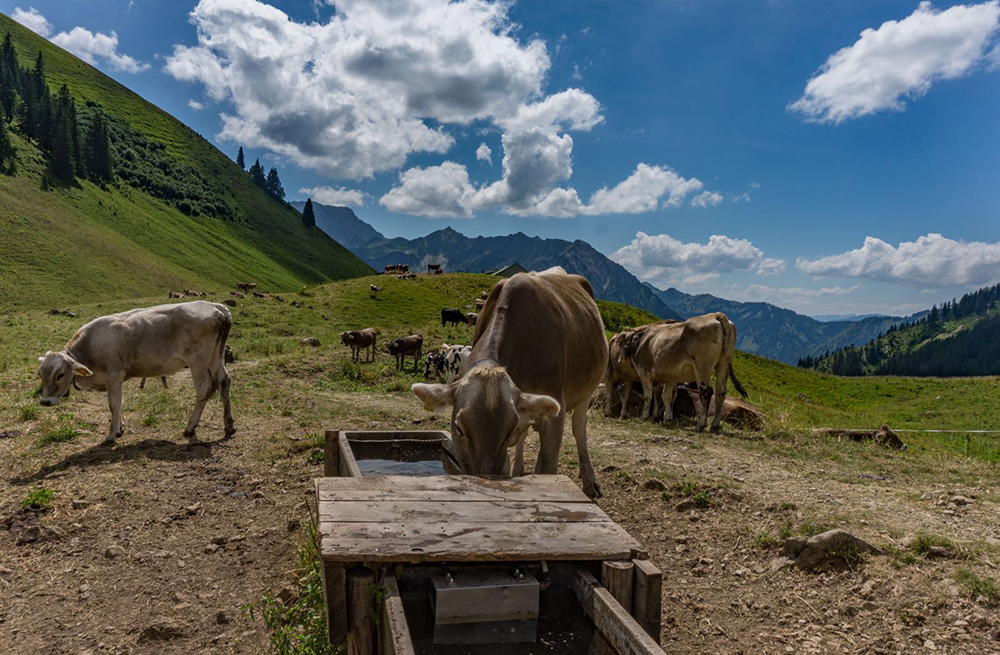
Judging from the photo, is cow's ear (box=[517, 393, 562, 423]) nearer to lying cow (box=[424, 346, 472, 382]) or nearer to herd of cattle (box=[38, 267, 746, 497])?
herd of cattle (box=[38, 267, 746, 497])

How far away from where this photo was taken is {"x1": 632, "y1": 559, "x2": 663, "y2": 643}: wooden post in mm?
3059

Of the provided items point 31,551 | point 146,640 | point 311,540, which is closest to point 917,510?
point 311,540

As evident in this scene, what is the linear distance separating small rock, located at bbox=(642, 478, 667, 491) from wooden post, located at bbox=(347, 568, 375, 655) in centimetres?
540

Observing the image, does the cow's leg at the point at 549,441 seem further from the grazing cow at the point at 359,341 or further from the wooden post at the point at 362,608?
the grazing cow at the point at 359,341

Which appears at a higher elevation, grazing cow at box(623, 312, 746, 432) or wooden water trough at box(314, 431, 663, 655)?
grazing cow at box(623, 312, 746, 432)

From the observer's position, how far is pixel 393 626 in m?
2.61

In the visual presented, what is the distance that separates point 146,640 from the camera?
14.2 feet

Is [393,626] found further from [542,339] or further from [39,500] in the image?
[39,500]

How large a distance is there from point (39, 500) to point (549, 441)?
5.86 metres

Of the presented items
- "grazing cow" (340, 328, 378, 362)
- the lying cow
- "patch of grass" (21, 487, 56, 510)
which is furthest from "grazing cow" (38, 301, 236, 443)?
"grazing cow" (340, 328, 378, 362)

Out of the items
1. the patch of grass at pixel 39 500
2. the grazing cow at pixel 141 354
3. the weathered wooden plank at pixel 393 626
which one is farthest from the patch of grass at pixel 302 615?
the grazing cow at pixel 141 354

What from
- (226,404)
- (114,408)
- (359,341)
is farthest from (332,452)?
(359,341)

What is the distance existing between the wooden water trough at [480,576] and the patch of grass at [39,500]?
5.00 metres

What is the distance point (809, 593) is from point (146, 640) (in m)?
5.39
